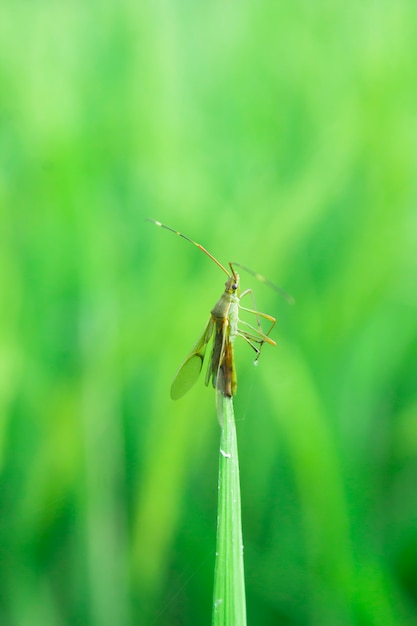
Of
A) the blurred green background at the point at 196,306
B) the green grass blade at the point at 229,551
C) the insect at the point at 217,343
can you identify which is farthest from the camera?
the blurred green background at the point at 196,306

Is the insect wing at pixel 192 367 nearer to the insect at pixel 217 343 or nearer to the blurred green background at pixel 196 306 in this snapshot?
the insect at pixel 217 343

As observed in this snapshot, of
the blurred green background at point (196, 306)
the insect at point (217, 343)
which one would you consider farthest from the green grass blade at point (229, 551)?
the blurred green background at point (196, 306)

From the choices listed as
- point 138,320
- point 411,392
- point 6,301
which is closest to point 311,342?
point 411,392

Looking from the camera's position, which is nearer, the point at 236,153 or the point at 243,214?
the point at 243,214

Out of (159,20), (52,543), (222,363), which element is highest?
(159,20)

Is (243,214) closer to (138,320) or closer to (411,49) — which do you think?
(138,320)

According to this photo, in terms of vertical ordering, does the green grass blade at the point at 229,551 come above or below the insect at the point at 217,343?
below

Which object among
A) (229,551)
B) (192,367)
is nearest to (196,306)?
(192,367)
